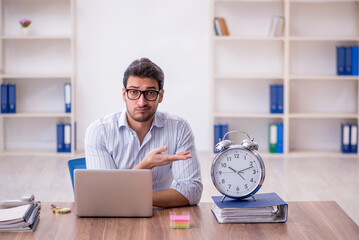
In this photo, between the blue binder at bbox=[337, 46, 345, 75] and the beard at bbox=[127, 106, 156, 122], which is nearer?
the beard at bbox=[127, 106, 156, 122]

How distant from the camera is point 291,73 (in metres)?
7.09

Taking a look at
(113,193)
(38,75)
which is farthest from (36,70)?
(113,193)

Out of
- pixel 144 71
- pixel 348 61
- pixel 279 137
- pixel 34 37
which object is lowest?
pixel 279 137

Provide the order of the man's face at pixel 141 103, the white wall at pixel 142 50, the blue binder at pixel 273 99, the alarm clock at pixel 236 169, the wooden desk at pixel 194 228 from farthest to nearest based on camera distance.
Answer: the white wall at pixel 142 50 → the blue binder at pixel 273 99 → the man's face at pixel 141 103 → the alarm clock at pixel 236 169 → the wooden desk at pixel 194 228

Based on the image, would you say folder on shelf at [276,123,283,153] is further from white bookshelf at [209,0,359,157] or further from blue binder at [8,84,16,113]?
blue binder at [8,84,16,113]

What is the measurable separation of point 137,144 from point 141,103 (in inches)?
10.4

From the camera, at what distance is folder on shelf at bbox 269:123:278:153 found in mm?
6848

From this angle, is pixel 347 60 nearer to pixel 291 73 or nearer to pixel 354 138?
pixel 291 73

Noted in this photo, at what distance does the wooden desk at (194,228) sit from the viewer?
2199 millimetres

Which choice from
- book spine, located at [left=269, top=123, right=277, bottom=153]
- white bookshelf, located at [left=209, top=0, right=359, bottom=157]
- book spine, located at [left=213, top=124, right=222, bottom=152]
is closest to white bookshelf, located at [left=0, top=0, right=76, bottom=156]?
book spine, located at [left=213, top=124, right=222, bottom=152]

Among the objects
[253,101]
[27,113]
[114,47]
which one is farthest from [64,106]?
[253,101]

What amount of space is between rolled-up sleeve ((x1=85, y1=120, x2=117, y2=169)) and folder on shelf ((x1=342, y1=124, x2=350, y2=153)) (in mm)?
4524

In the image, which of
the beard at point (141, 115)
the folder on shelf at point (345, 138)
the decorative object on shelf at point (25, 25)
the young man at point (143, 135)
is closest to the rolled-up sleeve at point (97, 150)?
the young man at point (143, 135)

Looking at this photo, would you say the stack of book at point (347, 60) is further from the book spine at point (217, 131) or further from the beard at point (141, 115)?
the beard at point (141, 115)
